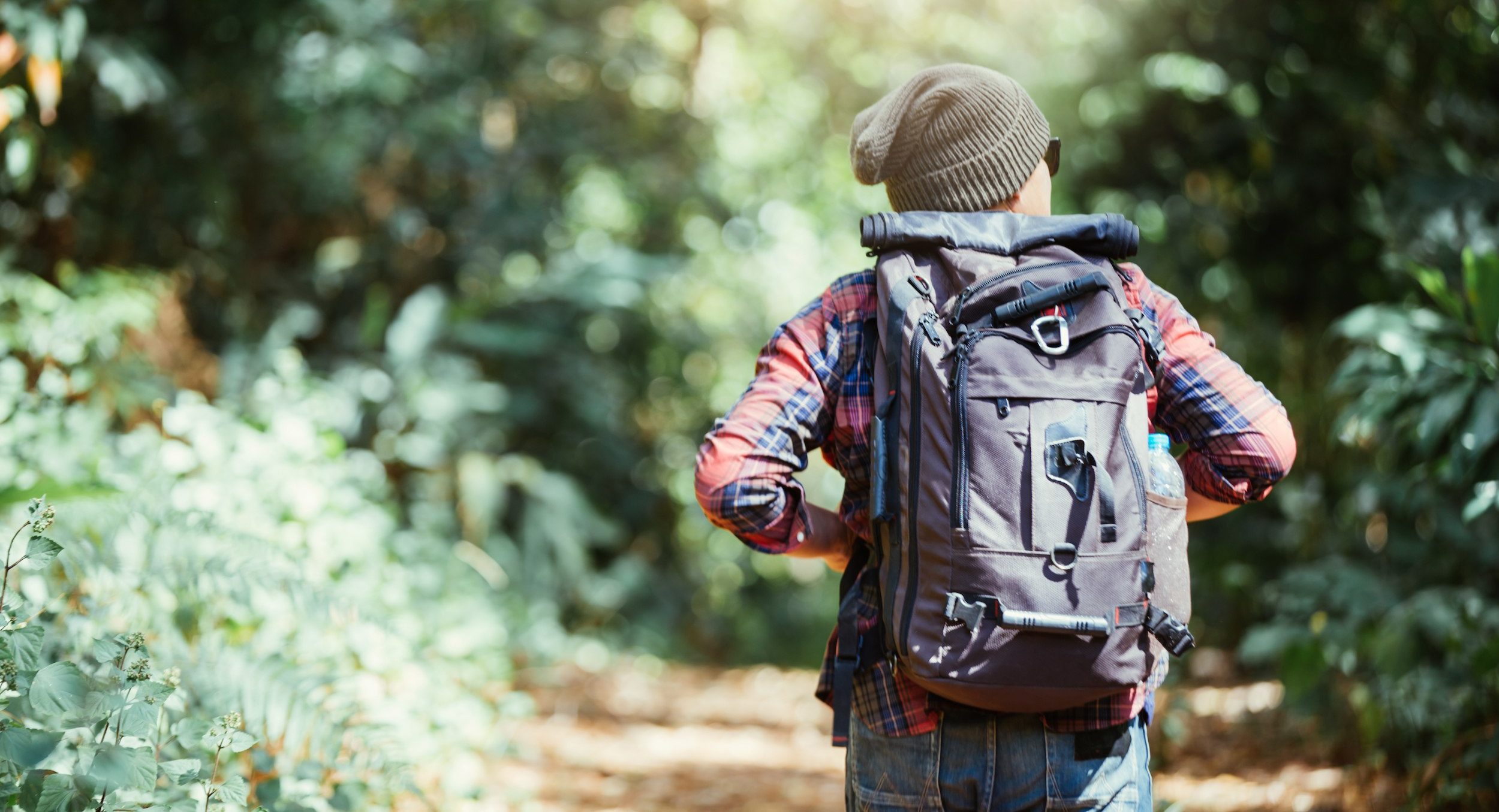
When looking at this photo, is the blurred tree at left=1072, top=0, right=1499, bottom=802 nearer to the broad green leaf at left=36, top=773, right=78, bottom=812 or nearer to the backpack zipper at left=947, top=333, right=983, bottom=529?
the backpack zipper at left=947, top=333, right=983, bottom=529

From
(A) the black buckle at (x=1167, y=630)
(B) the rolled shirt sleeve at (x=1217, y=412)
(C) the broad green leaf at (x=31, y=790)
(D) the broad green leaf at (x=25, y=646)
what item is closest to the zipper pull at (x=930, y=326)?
(B) the rolled shirt sleeve at (x=1217, y=412)

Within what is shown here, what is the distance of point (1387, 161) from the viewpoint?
465 cm

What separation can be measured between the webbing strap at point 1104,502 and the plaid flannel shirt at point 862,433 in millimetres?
263

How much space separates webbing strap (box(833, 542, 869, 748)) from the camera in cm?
164

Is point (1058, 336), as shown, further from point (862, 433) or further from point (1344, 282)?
point (1344, 282)

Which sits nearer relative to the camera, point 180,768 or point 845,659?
point 845,659

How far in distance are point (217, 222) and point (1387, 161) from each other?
567 cm

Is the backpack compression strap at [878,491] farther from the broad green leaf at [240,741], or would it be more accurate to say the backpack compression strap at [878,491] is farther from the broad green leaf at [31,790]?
the broad green leaf at [31,790]

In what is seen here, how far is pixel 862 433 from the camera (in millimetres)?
1702

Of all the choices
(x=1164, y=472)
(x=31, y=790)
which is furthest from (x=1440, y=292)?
(x=31, y=790)

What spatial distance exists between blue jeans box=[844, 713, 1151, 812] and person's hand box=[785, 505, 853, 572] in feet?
1.00

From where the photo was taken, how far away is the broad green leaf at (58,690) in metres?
1.85

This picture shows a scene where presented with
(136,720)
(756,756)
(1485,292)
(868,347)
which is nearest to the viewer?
(868,347)

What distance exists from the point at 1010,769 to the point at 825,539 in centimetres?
42
